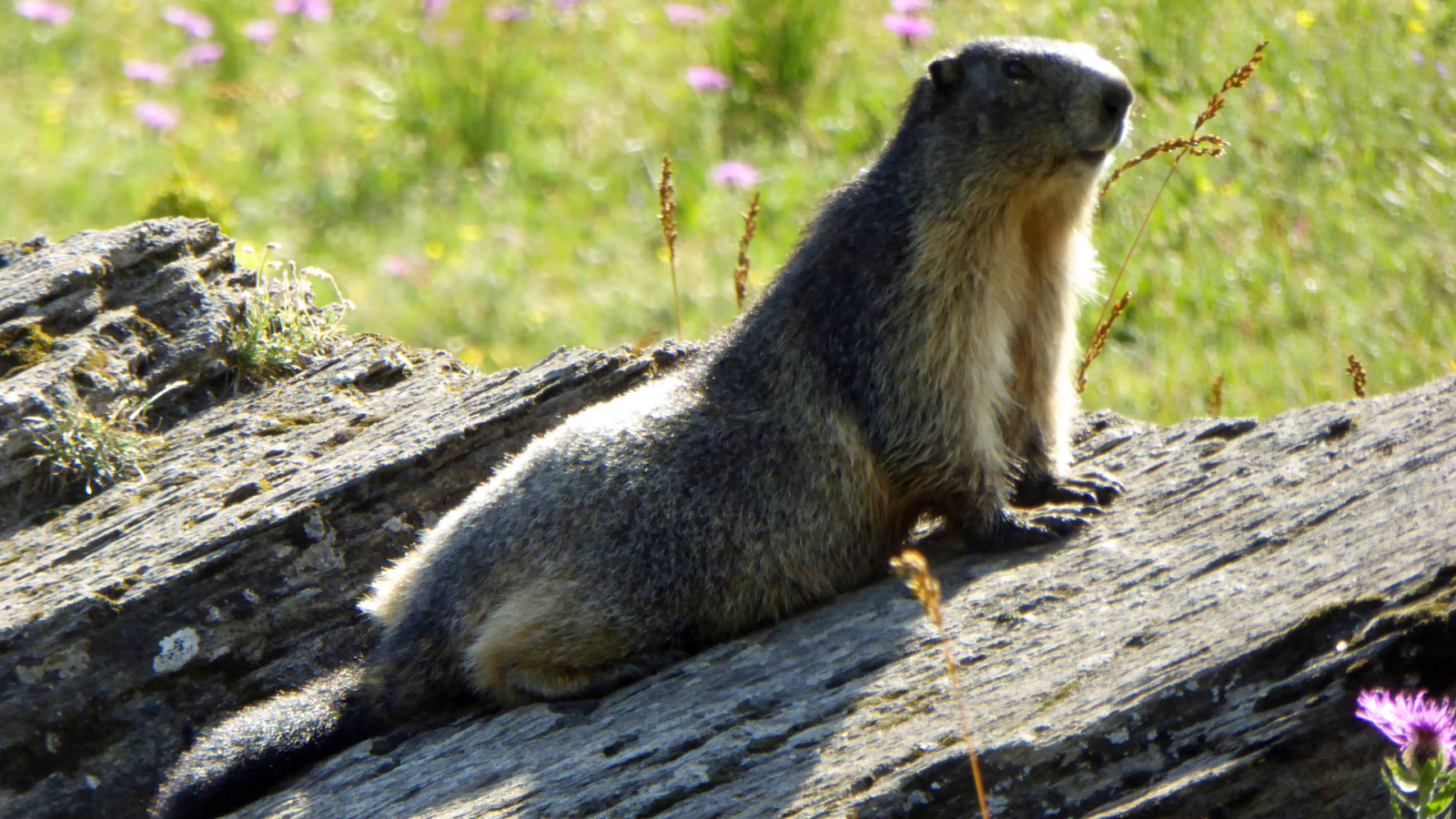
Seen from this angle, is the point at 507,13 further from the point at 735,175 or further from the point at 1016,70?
the point at 1016,70

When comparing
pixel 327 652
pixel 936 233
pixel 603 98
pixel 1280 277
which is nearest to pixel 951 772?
pixel 936 233

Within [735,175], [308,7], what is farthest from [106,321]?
[308,7]

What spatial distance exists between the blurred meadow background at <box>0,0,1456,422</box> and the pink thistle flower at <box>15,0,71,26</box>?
0.04 m

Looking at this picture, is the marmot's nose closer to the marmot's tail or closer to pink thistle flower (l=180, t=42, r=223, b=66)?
the marmot's tail

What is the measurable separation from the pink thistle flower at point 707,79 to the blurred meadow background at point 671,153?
8 cm

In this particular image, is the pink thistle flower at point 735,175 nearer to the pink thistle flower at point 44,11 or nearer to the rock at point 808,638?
the rock at point 808,638

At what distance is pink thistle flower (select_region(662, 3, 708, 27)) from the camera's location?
11156 millimetres

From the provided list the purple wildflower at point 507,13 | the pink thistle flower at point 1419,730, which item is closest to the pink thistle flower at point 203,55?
the purple wildflower at point 507,13

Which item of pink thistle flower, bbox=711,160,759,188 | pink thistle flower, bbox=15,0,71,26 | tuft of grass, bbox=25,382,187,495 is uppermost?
pink thistle flower, bbox=15,0,71,26

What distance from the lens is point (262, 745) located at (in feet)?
14.6

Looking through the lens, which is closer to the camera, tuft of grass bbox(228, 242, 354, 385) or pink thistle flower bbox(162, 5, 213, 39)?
tuft of grass bbox(228, 242, 354, 385)

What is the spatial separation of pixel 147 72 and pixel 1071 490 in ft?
32.9

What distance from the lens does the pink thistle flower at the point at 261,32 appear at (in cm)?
1240

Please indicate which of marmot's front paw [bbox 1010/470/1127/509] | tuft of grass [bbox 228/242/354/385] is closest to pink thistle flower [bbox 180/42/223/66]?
tuft of grass [bbox 228/242/354/385]
